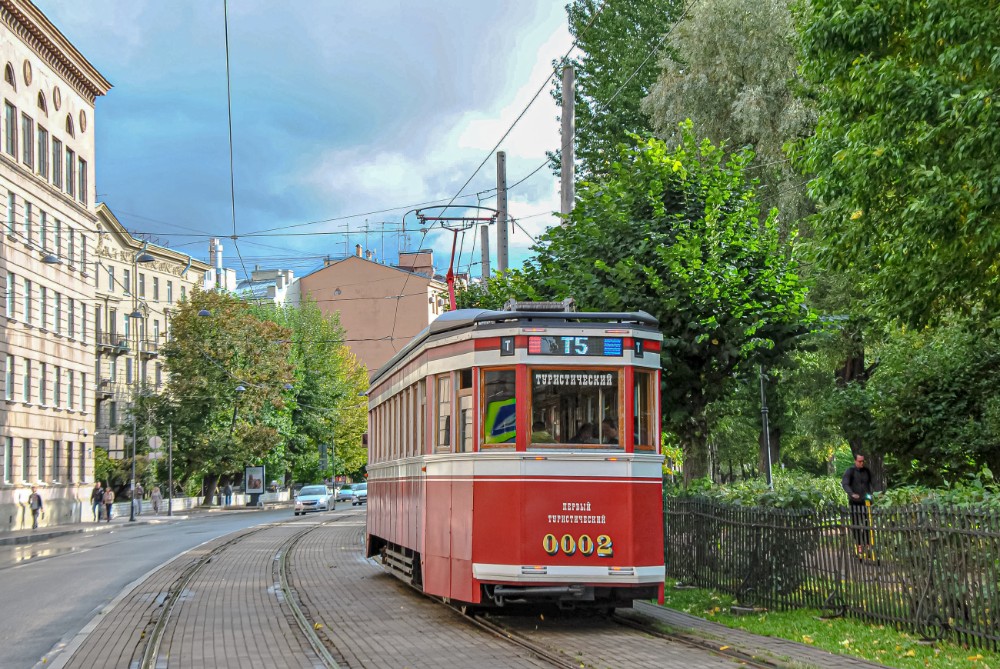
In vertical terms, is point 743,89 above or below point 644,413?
above

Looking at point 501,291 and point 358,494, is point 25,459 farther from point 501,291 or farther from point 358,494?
point 501,291

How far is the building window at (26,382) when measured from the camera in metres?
47.5

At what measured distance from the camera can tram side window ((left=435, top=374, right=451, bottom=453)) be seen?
12789 mm

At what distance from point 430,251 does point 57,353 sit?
57.9 metres

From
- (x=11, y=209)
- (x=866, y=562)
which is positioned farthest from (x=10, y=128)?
(x=866, y=562)

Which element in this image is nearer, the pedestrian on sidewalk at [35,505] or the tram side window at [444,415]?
the tram side window at [444,415]

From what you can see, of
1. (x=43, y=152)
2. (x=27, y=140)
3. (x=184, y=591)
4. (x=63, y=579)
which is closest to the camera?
(x=184, y=591)

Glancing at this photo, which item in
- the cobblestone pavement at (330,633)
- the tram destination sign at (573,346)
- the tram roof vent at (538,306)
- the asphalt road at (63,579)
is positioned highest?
the tram roof vent at (538,306)

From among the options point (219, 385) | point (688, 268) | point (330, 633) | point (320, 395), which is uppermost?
point (219, 385)

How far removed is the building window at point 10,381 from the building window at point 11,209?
4781 millimetres

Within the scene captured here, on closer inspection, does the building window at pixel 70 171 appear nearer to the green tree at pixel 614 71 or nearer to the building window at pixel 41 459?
the building window at pixel 41 459

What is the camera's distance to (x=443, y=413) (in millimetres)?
12953

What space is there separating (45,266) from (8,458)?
8.45 m

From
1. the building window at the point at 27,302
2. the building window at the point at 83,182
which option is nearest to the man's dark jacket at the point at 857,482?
the building window at the point at 27,302
